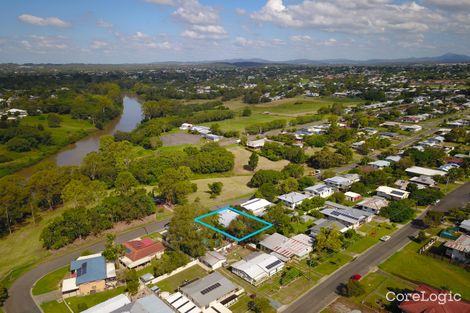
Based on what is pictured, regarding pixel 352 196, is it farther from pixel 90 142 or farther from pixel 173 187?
pixel 90 142

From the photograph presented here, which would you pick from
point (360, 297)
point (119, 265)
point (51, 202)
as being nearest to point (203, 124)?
point (51, 202)

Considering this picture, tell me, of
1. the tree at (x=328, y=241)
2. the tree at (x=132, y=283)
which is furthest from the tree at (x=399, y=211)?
the tree at (x=132, y=283)

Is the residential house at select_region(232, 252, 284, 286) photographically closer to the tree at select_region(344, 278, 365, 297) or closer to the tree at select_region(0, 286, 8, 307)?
the tree at select_region(344, 278, 365, 297)

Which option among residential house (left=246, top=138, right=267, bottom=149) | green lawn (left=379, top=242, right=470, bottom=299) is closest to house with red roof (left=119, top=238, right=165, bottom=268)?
green lawn (left=379, top=242, right=470, bottom=299)

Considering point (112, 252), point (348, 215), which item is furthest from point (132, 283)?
point (348, 215)

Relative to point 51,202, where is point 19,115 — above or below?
above

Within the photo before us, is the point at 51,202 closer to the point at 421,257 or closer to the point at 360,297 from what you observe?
the point at 360,297

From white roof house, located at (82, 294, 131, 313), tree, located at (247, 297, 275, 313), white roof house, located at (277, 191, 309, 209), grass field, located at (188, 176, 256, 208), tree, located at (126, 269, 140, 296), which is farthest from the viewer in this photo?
grass field, located at (188, 176, 256, 208)

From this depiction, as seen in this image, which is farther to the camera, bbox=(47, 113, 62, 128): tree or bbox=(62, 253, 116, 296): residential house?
bbox=(47, 113, 62, 128): tree
